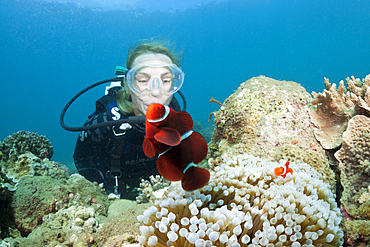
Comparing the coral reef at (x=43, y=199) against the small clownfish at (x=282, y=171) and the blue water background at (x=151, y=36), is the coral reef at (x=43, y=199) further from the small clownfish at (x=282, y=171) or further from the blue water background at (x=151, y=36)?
the blue water background at (x=151, y=36)

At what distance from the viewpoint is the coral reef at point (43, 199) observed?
2682mm

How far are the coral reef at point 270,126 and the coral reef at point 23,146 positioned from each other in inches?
161

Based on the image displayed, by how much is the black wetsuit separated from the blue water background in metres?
42.1

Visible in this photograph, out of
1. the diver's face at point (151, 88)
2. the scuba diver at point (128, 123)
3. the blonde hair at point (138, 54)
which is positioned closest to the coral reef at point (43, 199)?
the scuba diver at point (128, 123)

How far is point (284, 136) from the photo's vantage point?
2533 mm

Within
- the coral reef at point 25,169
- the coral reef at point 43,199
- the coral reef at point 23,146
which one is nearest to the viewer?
the coral reef at point 43,199

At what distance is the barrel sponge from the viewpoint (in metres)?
1.00

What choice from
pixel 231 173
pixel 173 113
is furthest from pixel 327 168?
pixel 173 113

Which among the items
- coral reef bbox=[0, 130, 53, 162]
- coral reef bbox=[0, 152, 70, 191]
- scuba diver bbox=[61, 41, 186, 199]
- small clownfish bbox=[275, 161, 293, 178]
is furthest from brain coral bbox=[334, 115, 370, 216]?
coral reef bbox=[0, 130, 53, 162]

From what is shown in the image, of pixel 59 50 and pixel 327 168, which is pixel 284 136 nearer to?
pixel 327 168

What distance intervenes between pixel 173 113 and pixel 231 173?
2.76 ft

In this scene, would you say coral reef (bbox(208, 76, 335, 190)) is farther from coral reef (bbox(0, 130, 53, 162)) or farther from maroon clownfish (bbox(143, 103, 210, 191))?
coral reef (bbox(0, 130, 53, 162))

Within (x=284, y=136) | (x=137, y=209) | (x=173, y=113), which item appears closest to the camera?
(x=173, y=113)

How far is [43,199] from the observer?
109 inches
